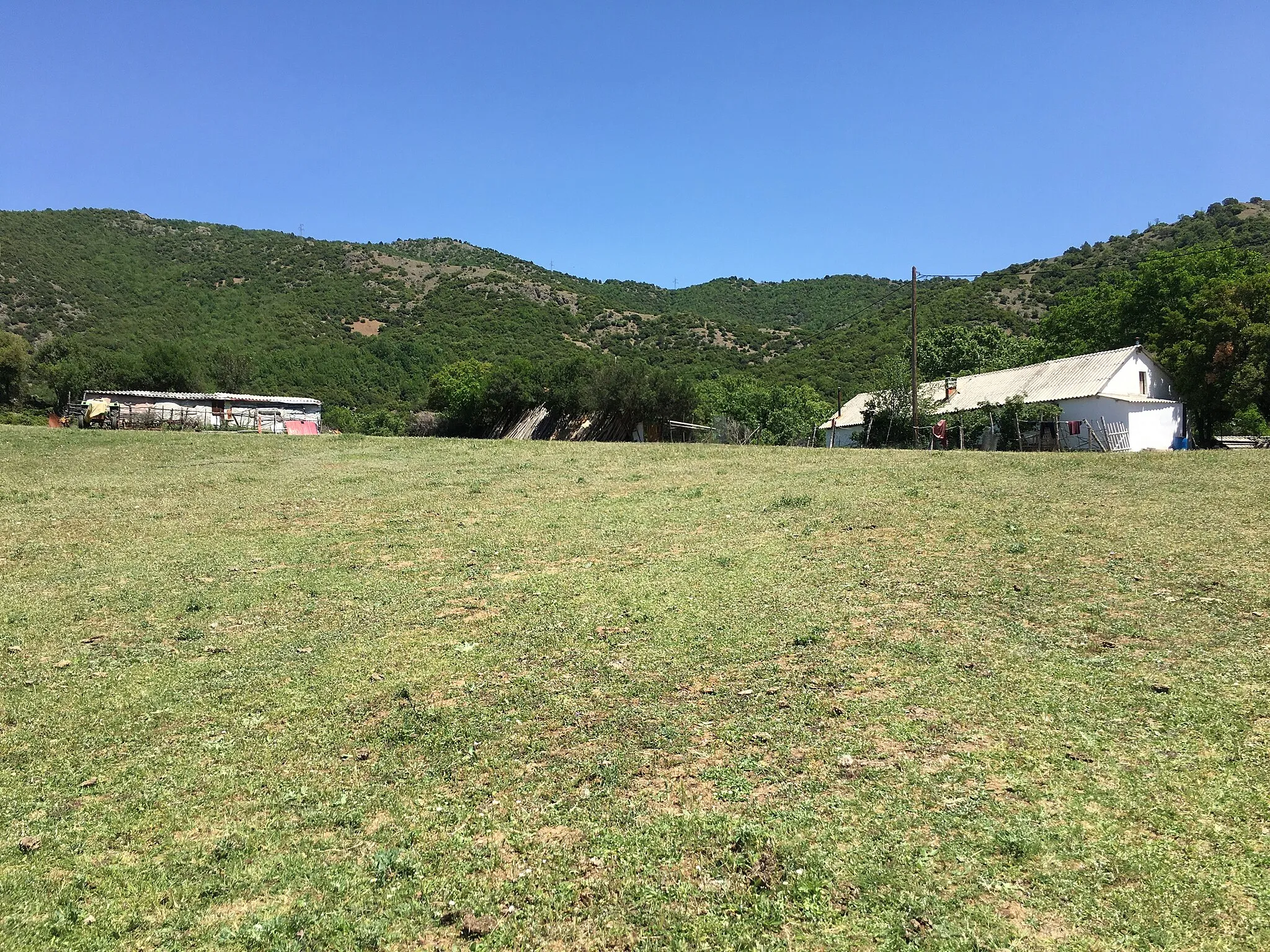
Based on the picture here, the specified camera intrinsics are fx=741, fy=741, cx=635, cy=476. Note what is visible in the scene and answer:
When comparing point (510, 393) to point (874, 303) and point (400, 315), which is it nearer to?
point (400, 315)

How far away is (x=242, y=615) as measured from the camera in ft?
30.9

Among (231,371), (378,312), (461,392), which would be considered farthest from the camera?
(378,312)

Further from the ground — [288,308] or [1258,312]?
[288,308]

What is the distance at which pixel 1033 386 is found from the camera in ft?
140

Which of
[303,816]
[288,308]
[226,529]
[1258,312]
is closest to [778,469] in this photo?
[226,529]

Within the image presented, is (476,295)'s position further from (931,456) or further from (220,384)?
(931,456)

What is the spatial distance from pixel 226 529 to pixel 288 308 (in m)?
93.5

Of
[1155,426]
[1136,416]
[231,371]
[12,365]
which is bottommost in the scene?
[1155,426]

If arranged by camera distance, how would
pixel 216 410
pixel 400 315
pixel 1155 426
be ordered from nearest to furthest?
pixel 1155 426, pixel 216 410, pixel 400 315

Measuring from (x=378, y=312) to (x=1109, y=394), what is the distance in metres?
90.8

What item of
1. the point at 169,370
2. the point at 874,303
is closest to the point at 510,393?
the point at 169,370

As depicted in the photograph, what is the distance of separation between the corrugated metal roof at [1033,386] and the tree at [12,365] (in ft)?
190

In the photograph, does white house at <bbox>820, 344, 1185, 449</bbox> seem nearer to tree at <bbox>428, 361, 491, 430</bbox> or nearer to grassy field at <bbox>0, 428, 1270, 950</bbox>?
tree at <bbox>428, 361, 491, 430</bbox>

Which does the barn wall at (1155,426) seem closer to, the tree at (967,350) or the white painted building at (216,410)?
the tree at (967,350)
